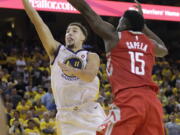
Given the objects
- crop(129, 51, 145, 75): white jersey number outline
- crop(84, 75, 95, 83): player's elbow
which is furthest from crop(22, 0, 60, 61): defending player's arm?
crop(129, 51, 145, 75): white jersey number outline

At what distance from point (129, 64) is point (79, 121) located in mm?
1141

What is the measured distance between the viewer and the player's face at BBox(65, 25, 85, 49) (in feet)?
15.4

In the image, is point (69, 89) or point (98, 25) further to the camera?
point (69, 89)

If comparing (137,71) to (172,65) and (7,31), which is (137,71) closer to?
(172,65)

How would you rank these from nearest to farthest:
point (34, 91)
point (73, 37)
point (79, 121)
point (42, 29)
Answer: point (79, 121), point (42, 29), point (73, 37), point (34, 91)

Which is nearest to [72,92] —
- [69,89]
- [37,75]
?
[69,89]

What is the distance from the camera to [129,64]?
3492mm

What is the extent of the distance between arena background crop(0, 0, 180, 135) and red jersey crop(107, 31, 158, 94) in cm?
497

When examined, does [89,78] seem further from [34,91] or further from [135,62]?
[34,91]

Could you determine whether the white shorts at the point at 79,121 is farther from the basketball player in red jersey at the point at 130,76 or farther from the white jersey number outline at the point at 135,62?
the white jersey number outline at the point at 135,62

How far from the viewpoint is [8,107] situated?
383 inches

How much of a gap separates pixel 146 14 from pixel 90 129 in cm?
754

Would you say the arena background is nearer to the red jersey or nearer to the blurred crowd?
the blurred crowd

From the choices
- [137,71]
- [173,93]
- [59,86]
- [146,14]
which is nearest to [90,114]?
[59,86]
